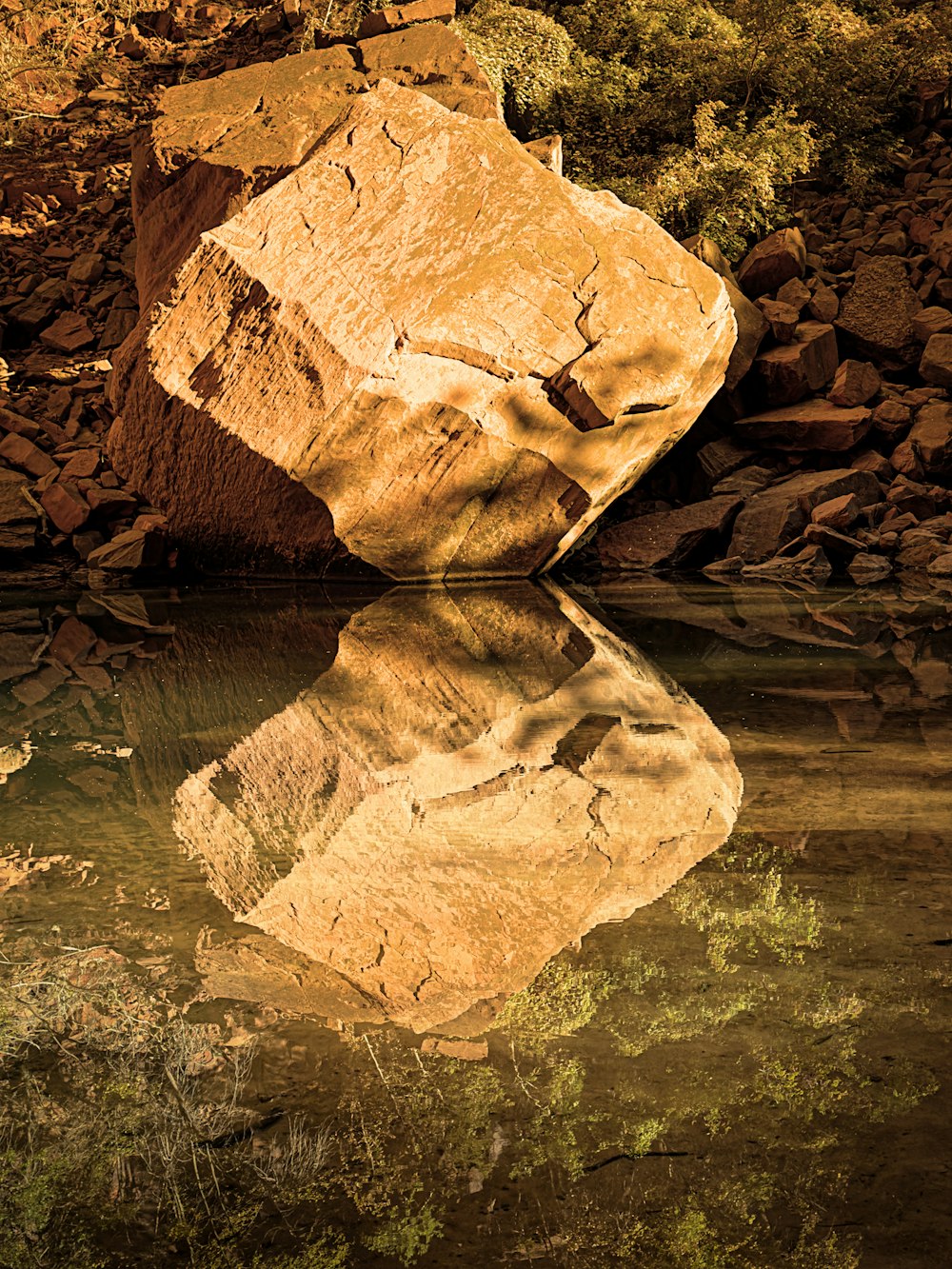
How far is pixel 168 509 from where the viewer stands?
9.73m

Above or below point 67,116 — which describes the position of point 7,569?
below

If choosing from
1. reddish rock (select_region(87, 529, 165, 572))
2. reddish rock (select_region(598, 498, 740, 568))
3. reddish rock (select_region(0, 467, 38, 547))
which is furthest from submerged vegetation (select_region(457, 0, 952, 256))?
reddish rock (select_region(0, 467, 38, 547))

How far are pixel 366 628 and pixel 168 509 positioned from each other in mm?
3493

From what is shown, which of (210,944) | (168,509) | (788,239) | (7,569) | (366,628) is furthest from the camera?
(788,239)

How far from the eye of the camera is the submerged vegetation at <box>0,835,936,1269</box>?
131cm

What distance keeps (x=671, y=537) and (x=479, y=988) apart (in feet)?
31.0

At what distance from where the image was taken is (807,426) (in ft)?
37.3

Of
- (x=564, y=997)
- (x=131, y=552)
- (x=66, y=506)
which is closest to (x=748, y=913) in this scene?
(x=564, y=997)

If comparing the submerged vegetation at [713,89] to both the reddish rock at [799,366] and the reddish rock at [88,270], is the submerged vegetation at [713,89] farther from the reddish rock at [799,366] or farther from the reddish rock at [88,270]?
the reddish rock at [88,270]

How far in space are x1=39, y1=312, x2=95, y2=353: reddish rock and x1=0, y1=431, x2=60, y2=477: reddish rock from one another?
1.86 meters

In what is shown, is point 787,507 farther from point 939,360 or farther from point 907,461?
point 939,360

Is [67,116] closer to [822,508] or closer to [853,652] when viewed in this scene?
[822,508]

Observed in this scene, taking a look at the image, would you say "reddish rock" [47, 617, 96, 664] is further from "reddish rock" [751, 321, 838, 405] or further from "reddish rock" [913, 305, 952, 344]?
"reddish rock" [913, 305, 952, 344]

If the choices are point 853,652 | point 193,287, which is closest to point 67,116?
point 193,287
